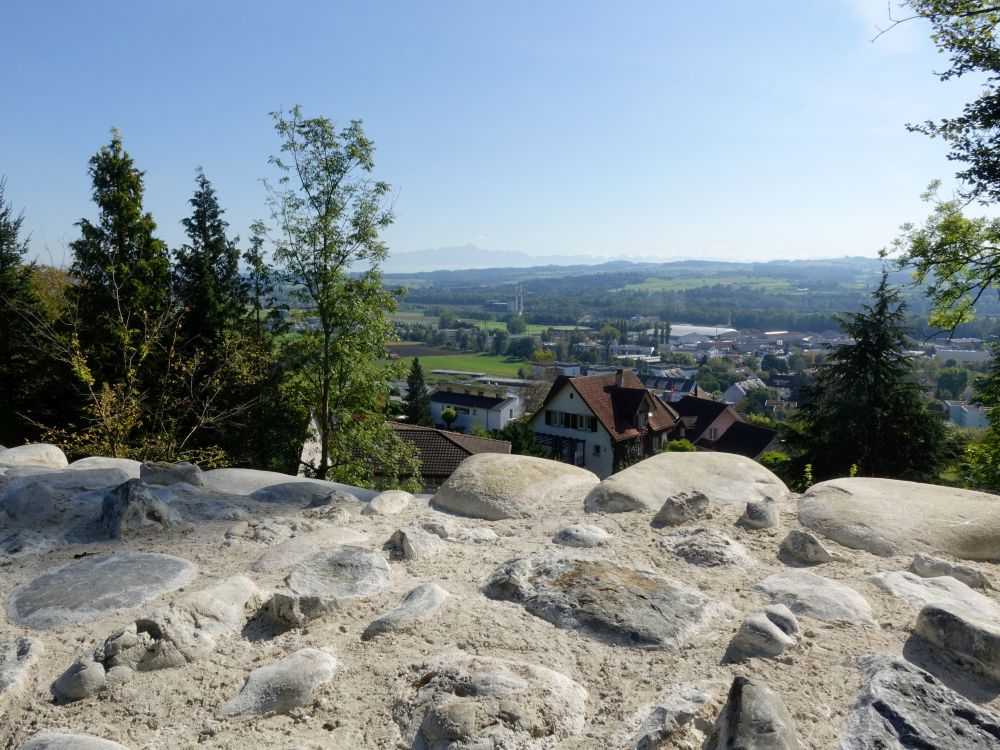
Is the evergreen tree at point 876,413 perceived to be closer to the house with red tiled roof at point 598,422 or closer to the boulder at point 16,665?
the house with red tiled roof at point 598,422

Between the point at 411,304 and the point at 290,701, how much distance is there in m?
139

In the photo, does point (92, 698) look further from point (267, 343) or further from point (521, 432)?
point (521, 432)

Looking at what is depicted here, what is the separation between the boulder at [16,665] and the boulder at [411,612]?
40.9 inches

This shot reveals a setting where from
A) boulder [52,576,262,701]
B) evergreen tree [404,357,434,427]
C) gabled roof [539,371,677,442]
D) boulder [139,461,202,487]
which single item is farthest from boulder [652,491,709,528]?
evergreen tree [404,357,434,427]

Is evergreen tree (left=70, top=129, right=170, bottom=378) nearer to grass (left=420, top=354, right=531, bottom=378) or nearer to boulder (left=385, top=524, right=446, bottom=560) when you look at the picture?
boulder (left=385, top=524, right=446, bottom=560)

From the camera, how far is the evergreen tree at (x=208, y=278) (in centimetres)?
1515

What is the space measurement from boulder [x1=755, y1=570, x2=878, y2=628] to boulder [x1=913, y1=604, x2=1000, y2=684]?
186 millimetres

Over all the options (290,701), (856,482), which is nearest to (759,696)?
(290,701)

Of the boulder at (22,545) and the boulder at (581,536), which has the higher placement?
the boulder at (22,545)

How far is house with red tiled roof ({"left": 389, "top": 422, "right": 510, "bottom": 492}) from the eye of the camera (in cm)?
2020

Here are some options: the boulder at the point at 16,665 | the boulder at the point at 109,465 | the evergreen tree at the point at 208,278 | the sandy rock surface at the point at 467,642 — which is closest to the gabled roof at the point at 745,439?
the evergreen tree at the point at 208,278

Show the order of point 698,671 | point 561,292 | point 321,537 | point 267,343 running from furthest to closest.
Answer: point 561,292 → point 267,343 → point 321,537 → point 698,671

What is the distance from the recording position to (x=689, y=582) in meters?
2.70

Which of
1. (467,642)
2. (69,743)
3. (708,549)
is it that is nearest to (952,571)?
(708,549)
